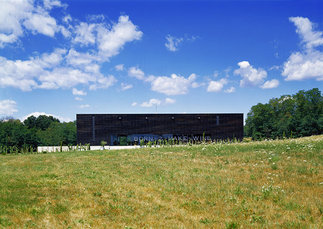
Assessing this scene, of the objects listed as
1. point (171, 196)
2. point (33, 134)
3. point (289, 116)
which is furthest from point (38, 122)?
point (171, 196)

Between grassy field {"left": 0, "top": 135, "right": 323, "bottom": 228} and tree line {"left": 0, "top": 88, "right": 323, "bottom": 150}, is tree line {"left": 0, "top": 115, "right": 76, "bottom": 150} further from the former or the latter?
grassy field {"left": 0, "top": 135, "right": 323, "bottom": 228}

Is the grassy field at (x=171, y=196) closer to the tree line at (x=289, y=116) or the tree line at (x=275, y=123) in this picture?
the tree line at (x=275, y=123)

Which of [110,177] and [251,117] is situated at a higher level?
[251,117]

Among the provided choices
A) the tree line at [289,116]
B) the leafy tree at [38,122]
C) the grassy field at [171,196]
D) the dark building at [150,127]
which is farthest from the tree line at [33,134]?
the tree line at [289,116]

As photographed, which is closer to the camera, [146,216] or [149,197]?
[146,216]

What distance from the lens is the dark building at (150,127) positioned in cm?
4362

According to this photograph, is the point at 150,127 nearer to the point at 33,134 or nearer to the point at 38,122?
the point at 33,134

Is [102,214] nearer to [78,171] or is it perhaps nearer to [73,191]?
[73,191]

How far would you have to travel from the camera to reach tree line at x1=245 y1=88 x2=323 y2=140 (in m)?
56.1

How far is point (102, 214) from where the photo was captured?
6.91 metres

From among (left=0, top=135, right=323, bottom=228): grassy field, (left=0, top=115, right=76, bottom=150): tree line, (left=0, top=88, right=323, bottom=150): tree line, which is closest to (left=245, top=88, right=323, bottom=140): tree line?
(left=0, top=88, right=323, bottom=150): tree line

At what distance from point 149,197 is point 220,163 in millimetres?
6604

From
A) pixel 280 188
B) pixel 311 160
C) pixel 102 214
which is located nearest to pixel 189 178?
pixel 280 188

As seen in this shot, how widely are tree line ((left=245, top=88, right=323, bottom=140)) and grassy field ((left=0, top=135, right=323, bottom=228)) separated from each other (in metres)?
49.4
